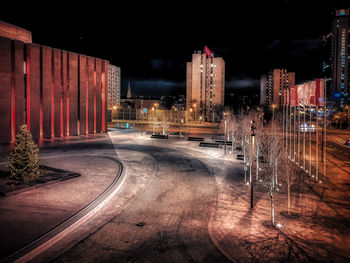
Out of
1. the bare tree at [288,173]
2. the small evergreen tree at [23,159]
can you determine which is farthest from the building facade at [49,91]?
the bare tree at [288,173]

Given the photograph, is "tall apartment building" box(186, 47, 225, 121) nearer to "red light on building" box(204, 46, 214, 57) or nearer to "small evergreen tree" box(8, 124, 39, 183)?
"red light on building" box(204, 46, 214, 57)

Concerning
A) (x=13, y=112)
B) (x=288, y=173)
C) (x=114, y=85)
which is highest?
(x=114, y=85)

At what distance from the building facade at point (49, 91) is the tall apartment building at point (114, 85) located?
11382 centimetres

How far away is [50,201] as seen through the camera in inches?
502

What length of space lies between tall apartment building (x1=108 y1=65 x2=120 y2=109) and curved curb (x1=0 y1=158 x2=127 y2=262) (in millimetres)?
145835

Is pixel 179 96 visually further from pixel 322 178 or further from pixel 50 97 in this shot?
pixel 322 178

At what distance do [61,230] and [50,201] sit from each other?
3810 mm

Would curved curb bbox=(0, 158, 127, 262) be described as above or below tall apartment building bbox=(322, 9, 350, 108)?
below

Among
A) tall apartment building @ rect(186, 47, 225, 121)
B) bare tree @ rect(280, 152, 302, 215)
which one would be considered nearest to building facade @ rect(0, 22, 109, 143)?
bare tree @ rect(280, 152, 302, 215)

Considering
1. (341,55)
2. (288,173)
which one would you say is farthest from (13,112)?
(341,55)

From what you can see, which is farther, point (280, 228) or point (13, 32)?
point (13, 32)

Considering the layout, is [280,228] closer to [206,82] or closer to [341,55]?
[206,82]

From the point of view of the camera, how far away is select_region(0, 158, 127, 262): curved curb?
26.1ft

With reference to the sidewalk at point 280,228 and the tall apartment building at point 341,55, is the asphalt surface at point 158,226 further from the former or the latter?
the tall apartment building at point 341,55
